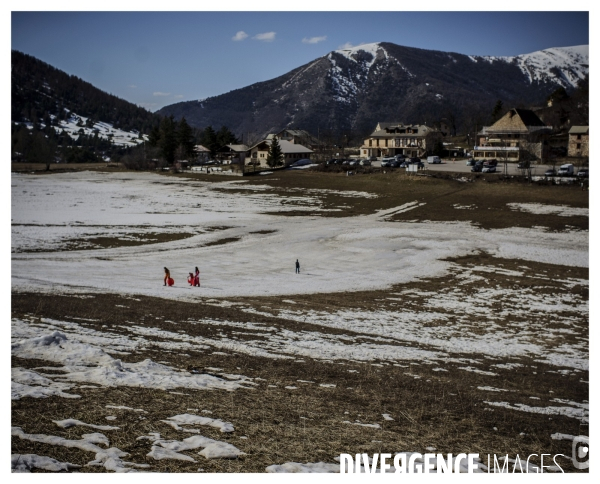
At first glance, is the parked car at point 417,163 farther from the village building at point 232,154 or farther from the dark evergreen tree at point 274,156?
the village building at point 232,154

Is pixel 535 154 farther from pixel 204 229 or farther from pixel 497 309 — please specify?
pixel 497 309

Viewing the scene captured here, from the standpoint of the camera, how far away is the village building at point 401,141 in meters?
132

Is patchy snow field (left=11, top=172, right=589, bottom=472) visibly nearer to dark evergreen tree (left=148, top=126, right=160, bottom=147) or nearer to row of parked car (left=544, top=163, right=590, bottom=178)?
row of parked car (left=544, top=163, right=590, bottom=178)

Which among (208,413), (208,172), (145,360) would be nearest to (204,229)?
(145,360)

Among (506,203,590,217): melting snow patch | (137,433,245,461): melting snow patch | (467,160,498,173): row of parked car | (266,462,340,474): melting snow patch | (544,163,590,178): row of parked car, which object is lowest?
(266,462,340,474): melting snow patch

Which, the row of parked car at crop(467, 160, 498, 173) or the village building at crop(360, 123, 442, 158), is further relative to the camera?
the village building at crop(360, 123, 442, 158)

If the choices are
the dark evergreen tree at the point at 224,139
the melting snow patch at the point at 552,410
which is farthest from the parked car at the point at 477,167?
the melting snow patch at the point at 552,410

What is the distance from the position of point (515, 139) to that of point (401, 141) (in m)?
30.6

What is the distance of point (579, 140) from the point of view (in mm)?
103750

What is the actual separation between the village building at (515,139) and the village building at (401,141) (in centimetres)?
1541

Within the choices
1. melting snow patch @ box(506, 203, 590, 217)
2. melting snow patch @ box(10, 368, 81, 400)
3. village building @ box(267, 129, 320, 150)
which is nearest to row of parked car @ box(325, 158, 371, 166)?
village building @ box(267, 129, 320, 150)

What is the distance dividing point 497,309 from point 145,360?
71.5 ft

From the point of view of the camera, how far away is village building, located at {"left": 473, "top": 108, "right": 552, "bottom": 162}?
10719 cm

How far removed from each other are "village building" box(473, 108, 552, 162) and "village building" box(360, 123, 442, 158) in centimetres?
1541
